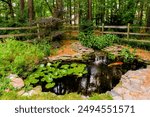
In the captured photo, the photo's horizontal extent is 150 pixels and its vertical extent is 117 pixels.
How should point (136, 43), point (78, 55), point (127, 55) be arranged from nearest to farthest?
point (127, 55), point (78, 55), point (136, 43)

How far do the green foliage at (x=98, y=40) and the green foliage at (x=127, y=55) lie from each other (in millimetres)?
1347

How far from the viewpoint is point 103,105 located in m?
3.92

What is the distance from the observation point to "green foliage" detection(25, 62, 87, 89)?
21.3 feet

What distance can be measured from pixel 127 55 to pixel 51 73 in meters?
4.04

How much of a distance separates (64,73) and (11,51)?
2.34 meters

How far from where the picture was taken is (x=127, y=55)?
9547mm

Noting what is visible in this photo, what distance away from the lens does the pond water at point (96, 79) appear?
239 inches

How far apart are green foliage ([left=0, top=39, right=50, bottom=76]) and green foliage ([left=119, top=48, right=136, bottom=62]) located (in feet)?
12.1

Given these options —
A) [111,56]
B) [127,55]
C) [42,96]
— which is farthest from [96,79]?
[127,55]

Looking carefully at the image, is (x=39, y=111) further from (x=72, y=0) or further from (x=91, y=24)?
(x=72, y=0)

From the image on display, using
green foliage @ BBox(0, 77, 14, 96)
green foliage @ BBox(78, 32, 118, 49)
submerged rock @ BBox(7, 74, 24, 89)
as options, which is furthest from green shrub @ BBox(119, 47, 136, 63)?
green foliage @ BBox(0, 77, 14, 96)

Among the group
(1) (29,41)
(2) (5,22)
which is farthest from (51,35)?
Answer: (2) (5,22)

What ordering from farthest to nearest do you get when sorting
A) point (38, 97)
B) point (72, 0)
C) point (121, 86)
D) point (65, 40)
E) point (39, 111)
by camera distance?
point (72, 0) < point (65, 40) < point (121, 86) < point (38, 97) < point (39, 111)

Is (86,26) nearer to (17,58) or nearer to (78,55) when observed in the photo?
(78,55)
